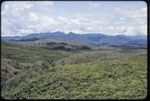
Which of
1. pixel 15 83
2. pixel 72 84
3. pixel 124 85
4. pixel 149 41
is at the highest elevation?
pixel 149 41

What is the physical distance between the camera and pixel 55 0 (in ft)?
16.2

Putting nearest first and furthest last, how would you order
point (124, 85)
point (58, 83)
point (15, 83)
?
point (124, 85) < point (58, 83) < point (15, 83)

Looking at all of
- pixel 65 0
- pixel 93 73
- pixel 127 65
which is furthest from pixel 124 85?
pixel 65 0

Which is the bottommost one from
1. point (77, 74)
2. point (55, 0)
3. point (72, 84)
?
point (77, 74)

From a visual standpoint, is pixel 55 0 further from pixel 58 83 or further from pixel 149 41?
pixel 58 83

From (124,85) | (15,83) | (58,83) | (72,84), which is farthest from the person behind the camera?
(15,83)

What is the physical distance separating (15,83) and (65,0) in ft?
83.3

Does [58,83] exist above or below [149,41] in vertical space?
below

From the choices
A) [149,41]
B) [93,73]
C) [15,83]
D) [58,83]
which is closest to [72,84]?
[58,83]

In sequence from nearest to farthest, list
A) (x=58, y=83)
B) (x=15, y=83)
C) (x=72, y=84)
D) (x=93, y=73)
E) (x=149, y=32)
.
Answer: (x=149, y=32) < (x=72, y=84) < (x=58, y=83) < (x=93, y=73) < (x=15, y=83)

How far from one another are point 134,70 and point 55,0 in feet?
57.4

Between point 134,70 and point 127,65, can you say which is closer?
point 134,70

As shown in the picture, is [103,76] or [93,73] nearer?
[103,76]

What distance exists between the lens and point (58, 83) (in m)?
23.0
